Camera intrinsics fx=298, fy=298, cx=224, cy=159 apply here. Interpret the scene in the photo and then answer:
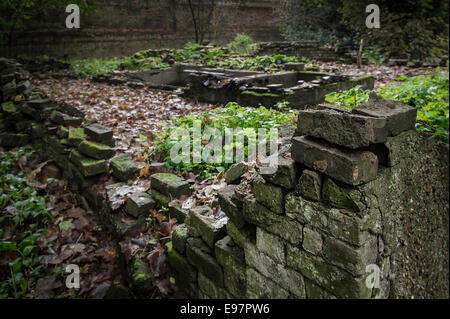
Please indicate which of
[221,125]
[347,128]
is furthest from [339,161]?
[221,125]

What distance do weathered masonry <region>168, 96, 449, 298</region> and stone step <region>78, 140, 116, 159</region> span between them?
2560 mm

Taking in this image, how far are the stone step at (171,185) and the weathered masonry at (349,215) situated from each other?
3.60ft

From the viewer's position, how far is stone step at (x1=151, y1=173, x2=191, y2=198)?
319 centimetres

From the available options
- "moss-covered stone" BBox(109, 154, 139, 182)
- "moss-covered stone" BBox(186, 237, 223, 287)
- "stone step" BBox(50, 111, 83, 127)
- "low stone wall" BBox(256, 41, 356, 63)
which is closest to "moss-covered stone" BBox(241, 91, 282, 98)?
"moss-covered stone" BBox(109, 154, 139, 182)

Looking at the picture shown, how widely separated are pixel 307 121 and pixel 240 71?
24.8ft

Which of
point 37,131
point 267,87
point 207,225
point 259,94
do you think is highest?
point 267,87

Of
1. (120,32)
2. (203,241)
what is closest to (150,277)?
(203,241)

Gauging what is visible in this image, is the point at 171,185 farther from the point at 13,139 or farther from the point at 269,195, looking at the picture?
the point at 13,139

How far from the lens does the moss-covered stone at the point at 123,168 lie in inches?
148

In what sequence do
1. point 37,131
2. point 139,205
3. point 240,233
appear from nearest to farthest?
point 240,233
point 139,205
point 37,131

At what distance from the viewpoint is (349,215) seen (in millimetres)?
1498

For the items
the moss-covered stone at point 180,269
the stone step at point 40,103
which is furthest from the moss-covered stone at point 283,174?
the stone step at point 40,103

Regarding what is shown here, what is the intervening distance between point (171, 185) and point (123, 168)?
951 millimetres
